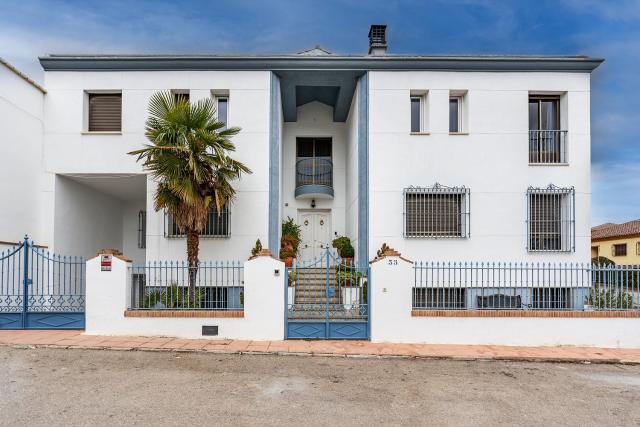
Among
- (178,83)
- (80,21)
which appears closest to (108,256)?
(178,83)

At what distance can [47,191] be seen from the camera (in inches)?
507

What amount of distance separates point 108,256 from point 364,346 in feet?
20.2

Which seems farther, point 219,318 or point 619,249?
point 619,249

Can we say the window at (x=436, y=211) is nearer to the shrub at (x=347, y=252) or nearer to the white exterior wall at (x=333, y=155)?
the shrub at (x=347, y=252)

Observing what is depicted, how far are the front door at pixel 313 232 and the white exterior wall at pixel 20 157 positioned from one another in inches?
333

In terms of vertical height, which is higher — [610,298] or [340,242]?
[340,242]

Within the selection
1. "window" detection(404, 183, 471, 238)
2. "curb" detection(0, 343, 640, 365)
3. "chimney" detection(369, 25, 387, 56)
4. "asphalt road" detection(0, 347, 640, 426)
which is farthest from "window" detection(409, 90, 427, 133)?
"asphalt road" detection(0, 347, 640, 426)

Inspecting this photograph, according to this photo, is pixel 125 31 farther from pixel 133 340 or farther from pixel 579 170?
pixel 579 170

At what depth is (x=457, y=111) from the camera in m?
13.9

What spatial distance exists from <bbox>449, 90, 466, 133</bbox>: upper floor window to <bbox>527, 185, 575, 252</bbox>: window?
2.93m

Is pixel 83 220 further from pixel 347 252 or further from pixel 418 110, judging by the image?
pixel 418 110

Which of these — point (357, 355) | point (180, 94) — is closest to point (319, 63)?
point (180, 94)

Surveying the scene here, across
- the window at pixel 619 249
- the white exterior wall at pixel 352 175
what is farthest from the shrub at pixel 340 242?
the window at pixel 619 249

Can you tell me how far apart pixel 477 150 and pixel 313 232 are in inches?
266
